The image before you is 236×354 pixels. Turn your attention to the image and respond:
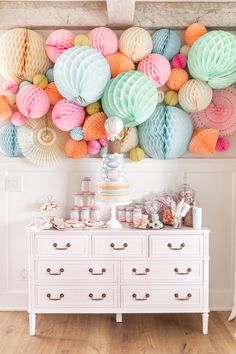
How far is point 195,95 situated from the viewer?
10.9 ft

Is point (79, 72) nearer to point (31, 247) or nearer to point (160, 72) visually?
point (160, 72)

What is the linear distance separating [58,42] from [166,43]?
79cm

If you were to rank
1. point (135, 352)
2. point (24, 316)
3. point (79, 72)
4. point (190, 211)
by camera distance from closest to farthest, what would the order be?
point (135, 352)
point (79, 72)
point (190, 211)
point (24, 316)

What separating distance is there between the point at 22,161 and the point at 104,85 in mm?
899

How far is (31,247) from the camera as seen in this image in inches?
124

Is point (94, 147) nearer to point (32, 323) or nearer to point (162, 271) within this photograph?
point (162, 271)

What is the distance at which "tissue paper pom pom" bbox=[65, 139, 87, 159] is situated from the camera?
3.41m

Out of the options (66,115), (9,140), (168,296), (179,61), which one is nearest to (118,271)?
(168,296)

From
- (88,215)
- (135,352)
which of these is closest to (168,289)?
(135,352)

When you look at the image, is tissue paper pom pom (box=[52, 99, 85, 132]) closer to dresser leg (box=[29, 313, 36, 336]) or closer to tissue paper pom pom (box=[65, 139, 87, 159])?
tissue paper pom pom (box=[65, 139, 87, 159])

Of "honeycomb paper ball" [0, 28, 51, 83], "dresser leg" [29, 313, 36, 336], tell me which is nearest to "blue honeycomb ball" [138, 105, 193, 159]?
"honeycomb paper ball" [0, 28, 51, 83]

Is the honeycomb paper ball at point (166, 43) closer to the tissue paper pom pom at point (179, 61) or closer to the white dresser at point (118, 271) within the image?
the tissue paper pom pom at point (179, 61)

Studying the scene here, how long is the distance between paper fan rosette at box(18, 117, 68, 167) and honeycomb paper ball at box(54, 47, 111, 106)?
0.38 meters

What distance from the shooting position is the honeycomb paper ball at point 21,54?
3312 millimetres
